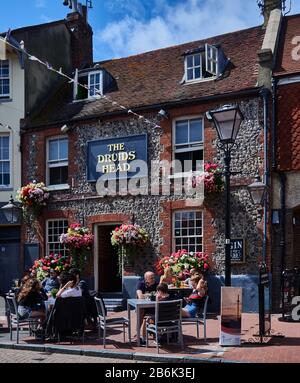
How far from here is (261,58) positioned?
618 inches

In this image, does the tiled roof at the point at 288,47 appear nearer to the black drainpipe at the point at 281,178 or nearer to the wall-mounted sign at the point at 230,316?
the black drainpipe at the point at 281,178

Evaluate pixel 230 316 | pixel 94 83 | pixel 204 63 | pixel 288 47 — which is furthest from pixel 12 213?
pixel 230 316

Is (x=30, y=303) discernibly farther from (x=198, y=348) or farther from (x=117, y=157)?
(x=117, y=157)

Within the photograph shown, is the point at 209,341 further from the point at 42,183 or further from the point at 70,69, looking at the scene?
the point at 70,69

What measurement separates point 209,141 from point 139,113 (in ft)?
8.53

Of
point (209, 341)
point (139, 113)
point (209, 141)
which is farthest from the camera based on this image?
point (139, 113)

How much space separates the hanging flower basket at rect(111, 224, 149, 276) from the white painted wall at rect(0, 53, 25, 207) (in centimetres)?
489

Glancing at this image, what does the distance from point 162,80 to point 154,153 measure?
9.91 ft

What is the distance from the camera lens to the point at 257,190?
45.5ft

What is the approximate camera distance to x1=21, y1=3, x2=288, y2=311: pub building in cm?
1553

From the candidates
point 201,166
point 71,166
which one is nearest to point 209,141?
point 201,166

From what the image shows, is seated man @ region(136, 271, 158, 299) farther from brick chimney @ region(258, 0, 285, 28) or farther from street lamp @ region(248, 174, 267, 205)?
brick chimney @ region(258, 0, 285, 28)

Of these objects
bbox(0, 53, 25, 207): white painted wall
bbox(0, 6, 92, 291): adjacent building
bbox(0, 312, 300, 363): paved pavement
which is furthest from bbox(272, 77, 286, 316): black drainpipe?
bbox(0, 53, 25, 207): white painted wall

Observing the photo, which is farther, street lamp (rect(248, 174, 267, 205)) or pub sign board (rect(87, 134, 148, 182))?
pub sign board (rect(87, 134, 148, 182))
